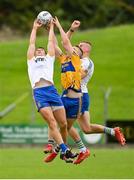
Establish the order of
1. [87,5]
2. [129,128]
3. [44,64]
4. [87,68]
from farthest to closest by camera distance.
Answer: [87,5]
[129,128]
[87,68]
[44,64]

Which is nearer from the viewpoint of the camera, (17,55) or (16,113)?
(16,113)

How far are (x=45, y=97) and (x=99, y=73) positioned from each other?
30.4m

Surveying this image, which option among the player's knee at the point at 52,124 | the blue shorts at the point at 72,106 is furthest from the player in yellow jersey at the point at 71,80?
the player's knee at the point at 52,124

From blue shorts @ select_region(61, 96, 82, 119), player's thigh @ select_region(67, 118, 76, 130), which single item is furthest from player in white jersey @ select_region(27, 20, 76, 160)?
player's thigh @ select_region(67, 118, 76, 130)

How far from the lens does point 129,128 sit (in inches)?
1277

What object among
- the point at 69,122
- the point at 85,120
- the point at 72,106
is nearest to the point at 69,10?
the point at 85,120

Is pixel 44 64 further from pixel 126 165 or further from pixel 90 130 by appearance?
pixel 126 165

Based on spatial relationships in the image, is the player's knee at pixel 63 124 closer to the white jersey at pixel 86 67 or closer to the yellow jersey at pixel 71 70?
the yellow jersey at pixel 71 70

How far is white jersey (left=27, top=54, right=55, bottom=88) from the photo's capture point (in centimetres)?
1928

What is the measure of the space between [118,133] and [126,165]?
1980mm

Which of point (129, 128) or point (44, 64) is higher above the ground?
point (44, 64)

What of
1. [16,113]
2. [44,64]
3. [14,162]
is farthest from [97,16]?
[44,64]

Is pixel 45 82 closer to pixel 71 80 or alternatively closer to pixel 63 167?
pixel 71 80

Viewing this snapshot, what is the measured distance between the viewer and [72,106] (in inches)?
794
